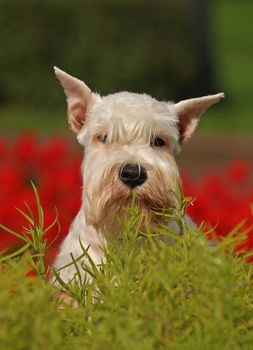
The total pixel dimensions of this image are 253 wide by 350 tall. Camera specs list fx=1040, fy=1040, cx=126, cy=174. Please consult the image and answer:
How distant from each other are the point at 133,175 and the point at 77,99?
1043 millimetres

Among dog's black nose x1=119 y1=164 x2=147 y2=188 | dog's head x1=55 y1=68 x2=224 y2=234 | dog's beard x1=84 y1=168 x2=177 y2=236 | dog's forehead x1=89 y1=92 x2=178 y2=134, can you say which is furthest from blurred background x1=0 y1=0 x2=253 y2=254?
dog's black nose x1=119 y1=164 x2=147 y2=188

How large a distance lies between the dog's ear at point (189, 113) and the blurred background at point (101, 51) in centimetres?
1426

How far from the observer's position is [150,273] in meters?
3.90

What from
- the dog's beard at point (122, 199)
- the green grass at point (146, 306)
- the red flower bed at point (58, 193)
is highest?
the green grass at point (146, 306)

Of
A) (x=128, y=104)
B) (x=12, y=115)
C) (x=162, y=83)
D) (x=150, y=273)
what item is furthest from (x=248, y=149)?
(x=150, y=273)

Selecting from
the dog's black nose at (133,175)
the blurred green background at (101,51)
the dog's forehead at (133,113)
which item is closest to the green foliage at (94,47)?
the blurred green background at (101,51)

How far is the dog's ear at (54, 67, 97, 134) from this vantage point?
5.73 meters

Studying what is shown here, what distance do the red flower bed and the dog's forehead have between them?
785 mm

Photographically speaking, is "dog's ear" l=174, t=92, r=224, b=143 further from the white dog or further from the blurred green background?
the blurred green background

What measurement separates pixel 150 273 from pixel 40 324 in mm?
622

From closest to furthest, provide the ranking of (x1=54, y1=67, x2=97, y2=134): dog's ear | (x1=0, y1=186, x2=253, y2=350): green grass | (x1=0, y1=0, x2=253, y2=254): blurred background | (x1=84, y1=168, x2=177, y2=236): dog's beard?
(x1=0, y1=186, x2=253, y2=350): green grass
(x1=84, y1=168, x2=177, y2=236): dog's beard
(x1=54, y1=67, x2=97, y2=134): dog's ear
(x1=0, y1=0, x2=253, y2=254): blurred background

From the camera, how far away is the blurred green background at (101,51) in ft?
68.5

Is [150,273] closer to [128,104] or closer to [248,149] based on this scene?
[128,104]

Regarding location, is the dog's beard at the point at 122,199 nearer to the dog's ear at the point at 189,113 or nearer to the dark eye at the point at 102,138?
the dark eye at the point at 102,138
